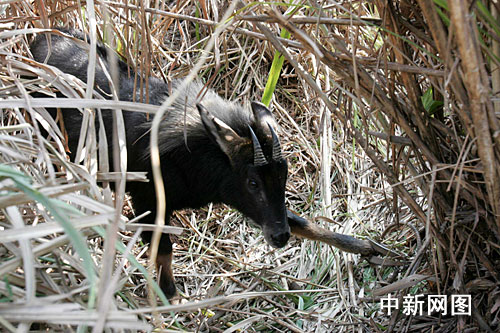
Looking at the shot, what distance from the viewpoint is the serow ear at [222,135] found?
4094 mm

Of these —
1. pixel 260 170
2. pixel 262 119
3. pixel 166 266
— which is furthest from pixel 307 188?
pixel 166 266

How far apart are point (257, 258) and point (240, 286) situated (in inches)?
14.3

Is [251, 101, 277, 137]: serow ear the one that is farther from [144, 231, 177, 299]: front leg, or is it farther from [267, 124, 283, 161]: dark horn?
[144, 231, 177, 299]: front leg

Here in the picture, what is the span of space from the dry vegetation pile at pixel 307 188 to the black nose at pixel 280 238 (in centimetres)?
39

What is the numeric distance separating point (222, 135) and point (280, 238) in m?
0.77

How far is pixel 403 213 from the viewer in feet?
14.1

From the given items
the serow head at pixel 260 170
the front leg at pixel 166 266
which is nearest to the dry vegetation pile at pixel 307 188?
the front leg at pixel 166 266

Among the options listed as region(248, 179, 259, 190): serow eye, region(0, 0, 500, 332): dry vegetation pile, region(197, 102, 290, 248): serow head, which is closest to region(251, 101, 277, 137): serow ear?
region(197, 102, 290, 248): serow head

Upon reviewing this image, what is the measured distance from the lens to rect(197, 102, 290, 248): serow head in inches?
161

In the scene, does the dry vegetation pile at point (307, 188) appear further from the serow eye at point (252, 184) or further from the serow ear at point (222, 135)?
the serow eye at point (252, 184)

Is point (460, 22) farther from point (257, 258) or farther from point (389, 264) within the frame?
point (257, 258)

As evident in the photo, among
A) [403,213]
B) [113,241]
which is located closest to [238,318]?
[403,213]

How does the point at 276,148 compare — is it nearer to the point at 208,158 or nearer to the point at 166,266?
the point at 208,158

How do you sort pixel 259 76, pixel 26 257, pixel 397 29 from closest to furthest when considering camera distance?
pixel 26 257, pixel 397 29, pixel 259 76
